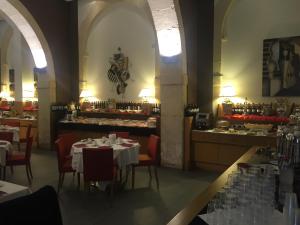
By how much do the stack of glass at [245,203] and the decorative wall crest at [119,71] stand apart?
743 centimetres

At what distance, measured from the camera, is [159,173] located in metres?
6.27

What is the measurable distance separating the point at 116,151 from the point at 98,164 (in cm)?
54

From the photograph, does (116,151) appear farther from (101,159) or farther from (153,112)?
(153,112)

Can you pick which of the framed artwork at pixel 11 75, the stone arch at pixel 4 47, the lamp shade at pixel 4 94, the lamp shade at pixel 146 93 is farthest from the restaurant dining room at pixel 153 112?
the stone arch at pixel 4 47

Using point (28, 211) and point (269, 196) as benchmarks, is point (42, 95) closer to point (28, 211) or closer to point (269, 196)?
point (28, 211)

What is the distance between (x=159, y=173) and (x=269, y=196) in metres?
4.64

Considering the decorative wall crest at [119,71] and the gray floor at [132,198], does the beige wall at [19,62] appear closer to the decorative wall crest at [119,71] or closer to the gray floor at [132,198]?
the decorative wall crest at [119,71]

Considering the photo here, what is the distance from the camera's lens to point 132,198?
15.5ft

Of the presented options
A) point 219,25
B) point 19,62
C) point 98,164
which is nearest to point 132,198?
point 98,164

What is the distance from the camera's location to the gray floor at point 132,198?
396 cm

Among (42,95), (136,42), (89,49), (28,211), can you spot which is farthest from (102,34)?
(28,211)

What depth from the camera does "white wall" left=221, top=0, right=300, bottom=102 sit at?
6.88 meters

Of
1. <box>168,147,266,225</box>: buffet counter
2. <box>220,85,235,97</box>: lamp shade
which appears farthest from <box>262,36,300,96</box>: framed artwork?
<box>168,147,266,225</box>: buffet counter

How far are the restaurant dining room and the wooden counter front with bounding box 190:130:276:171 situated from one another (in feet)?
0.08
